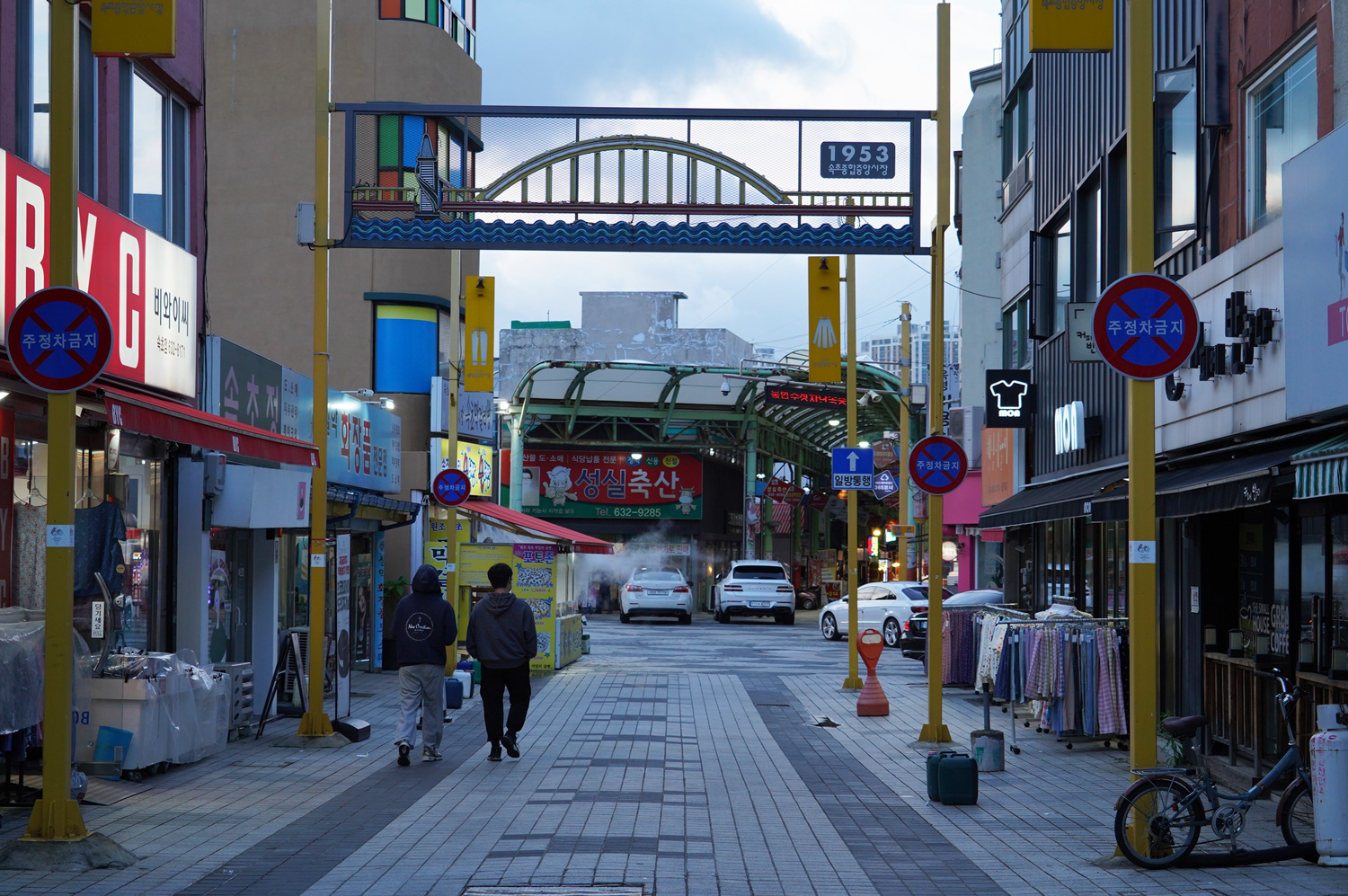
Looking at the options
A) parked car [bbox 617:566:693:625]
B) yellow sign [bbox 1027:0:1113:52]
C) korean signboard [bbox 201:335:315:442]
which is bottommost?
parked car [bbox 617:566:693:625]

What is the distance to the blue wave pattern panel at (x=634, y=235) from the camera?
13.7 meters

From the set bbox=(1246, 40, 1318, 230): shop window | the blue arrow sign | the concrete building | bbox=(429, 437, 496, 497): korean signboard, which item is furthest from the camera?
the concrete building

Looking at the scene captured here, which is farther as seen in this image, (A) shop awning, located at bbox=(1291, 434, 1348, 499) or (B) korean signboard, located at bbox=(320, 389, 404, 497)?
(B) korean signboard, located at bbox=(320, 389, 404, 497)

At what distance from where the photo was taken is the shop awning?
8.27 metres

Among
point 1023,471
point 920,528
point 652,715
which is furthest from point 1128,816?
point 920,528

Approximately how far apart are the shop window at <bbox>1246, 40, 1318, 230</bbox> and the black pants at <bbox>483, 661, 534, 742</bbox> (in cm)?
766

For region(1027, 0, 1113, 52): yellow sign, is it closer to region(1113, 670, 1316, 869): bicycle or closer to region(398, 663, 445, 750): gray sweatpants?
region(1113, 670, 1316, 869): bicycle

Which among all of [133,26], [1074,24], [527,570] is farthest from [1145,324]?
[527,570]

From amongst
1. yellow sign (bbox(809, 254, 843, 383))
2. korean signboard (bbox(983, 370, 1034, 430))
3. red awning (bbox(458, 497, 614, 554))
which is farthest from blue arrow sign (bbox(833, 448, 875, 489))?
red awning (bbox(458, 497, 614, 554))

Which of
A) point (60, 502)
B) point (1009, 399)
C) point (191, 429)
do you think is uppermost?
point (1009, 399)

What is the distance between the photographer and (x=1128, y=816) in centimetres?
830

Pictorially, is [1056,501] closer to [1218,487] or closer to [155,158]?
[1218,487]

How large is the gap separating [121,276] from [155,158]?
7.79 ft

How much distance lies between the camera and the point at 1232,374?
40.2ft
